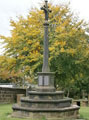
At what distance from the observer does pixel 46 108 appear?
9414mm

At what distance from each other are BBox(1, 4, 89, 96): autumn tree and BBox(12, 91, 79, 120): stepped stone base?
5223 mm

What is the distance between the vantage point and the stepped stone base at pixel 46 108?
30.1 ft

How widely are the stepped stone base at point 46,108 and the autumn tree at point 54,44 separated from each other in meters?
5.22

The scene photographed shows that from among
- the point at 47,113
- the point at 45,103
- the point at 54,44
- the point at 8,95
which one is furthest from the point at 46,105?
the point at 8,95

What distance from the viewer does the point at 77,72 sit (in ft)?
→ 56.0

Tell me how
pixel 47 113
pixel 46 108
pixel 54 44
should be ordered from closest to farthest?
pixel 47 113 < pixel 46 108 < pixel 54 44

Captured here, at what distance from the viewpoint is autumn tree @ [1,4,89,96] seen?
1548 cm

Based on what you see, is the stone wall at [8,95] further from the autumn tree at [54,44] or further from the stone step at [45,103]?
the stone step at [45,103]

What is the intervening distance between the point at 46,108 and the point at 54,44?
6.59 m

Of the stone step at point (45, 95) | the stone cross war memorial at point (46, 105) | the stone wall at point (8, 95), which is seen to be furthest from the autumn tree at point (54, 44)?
the stone step at point (45, 95)

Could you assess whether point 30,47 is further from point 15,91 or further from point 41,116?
point 41,116

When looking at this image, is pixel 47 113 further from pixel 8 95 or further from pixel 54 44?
pixel 8 95

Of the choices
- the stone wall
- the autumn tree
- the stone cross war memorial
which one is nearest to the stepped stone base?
the stone cross war memorial

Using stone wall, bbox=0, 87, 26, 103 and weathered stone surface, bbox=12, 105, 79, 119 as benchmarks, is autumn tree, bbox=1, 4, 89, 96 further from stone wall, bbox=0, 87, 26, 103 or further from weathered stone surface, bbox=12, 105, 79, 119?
weathered stone surface, bbox=12, 105, 79, 119
